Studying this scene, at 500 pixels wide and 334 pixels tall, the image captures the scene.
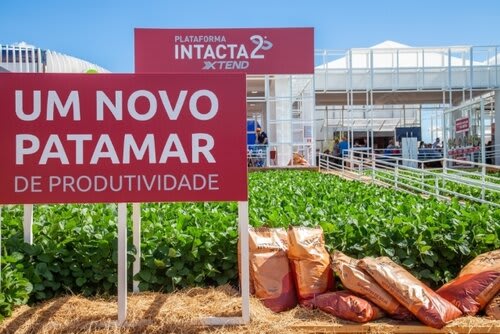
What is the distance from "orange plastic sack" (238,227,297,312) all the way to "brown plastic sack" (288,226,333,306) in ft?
0.22

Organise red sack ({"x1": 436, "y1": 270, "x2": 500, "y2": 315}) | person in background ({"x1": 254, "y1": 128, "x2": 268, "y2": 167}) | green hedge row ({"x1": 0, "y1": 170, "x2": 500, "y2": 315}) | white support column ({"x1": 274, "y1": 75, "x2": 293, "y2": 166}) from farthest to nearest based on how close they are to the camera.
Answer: white support column ({"x1": 274, "y1": 75, "x2": 293, "y2": 166}), person in background ({"x1": 254, "y1": 128, "x2": 268, "y2": 167}), green hedge row ({"x1": 0, "y1": 170, "x2": 500, "y2": 315}), red sack ({"x1": 436, "y1": 270, "x2": 500, "y2": 315})

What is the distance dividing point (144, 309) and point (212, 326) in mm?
503

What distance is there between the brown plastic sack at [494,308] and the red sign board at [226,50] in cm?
1757

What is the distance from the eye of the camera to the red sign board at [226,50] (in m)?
21.4

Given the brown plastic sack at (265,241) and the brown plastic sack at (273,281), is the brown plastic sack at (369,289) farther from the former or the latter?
the brown plastic sack at (265,241)

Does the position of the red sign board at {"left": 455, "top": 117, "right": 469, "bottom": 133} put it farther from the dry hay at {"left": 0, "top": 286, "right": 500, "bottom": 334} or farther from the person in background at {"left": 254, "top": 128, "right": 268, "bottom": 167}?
the dry hay at {"left": 0, "top": 286, "right": 500, "bottom": 334}

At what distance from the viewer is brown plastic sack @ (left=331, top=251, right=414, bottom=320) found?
13.2 ft

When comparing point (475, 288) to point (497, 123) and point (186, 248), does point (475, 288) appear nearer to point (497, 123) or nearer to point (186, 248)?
point (186, 248)

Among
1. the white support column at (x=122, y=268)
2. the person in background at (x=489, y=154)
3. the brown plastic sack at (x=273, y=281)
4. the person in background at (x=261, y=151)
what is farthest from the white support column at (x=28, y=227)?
the person in background at (x=489, y=154)

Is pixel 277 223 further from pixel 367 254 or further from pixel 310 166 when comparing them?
pixel 310 166

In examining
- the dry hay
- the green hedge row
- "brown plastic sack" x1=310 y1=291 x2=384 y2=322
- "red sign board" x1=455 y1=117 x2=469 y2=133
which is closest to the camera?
the dry hay

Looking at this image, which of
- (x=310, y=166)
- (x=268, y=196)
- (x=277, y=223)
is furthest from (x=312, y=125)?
(x=277, y=223)

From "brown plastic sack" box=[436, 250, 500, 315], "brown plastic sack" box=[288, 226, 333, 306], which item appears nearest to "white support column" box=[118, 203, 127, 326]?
"brown plastic sack" box=[288, 226, 333, 306]

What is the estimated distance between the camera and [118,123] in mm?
3943
